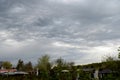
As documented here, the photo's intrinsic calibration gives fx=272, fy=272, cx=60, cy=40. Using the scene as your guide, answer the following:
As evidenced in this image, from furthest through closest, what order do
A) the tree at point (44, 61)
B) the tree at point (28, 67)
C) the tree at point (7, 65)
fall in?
the tree at point (7, 65) < the tree at point (28, 67) < the tree at point (44, 61)

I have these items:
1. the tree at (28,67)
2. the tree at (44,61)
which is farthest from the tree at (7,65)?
the tree at (44,61)

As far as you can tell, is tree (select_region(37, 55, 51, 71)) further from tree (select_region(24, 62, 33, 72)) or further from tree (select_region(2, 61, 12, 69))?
tree (select_region(2, 61, 12, 69))

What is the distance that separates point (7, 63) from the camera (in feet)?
328

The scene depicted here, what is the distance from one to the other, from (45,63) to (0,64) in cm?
2839

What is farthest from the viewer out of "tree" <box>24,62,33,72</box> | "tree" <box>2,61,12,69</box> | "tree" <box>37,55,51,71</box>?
"tree" <box>2,61,12,69</box>

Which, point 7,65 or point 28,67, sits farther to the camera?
point 7,65

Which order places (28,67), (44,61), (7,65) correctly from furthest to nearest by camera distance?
(7,65) < (28,67) < (44,61)

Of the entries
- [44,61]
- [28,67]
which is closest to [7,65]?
[28,67]

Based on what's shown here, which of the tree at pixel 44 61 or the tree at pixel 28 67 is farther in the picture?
the tree at pixel 28 67

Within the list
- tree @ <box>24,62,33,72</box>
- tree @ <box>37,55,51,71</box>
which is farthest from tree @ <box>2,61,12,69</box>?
tree @ <box>37,55,51,71</box>

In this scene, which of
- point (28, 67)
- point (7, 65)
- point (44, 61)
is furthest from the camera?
point (7, 65)

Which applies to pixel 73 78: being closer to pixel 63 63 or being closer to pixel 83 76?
pixel 83 76

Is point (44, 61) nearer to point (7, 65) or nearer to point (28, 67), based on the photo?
point (28, 67)

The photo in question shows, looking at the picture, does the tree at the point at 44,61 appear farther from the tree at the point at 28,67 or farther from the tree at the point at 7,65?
the tree at the point at 7,65
